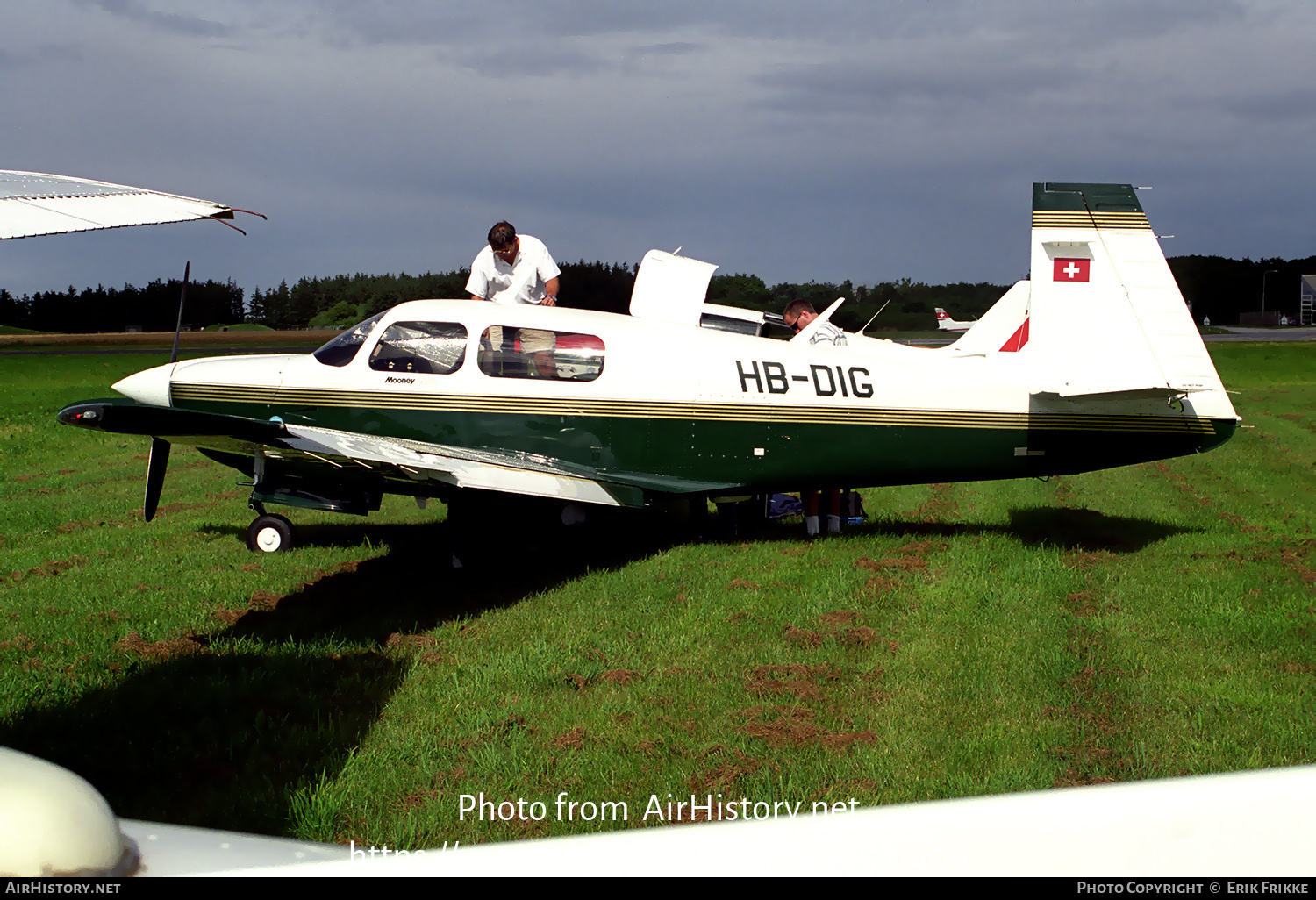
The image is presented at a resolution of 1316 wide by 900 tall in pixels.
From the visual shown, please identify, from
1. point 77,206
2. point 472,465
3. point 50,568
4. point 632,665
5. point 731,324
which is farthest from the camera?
point 731,324

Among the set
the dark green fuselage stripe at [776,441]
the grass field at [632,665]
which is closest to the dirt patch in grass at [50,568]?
the grass field at [632,665]

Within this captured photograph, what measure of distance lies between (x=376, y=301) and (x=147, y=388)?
66.7 feet

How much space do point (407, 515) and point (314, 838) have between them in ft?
→ 24.6

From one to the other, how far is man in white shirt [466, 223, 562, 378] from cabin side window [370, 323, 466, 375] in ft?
3.37

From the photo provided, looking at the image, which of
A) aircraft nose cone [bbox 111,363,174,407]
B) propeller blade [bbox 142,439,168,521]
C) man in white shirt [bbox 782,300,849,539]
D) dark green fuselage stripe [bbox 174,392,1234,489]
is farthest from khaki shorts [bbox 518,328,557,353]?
aircraft nose cone [bbox 111,363,174,407]

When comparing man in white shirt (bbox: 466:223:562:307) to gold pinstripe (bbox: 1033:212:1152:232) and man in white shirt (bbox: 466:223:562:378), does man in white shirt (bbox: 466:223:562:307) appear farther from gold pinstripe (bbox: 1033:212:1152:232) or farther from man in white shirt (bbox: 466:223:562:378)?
gold pinstripe (bbox: 1033:212:1152:232)

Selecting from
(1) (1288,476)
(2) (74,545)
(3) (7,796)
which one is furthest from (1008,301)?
(3) (7,796)

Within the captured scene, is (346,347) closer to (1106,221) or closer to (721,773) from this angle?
(721,773)

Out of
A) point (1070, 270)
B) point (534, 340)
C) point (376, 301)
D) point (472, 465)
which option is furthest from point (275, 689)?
point (376, 301)

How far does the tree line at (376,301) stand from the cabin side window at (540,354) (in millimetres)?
2273

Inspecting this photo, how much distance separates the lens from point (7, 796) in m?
1.45

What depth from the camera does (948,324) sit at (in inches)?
1226

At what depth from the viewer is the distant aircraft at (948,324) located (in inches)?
1163

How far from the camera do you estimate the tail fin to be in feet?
25.6
